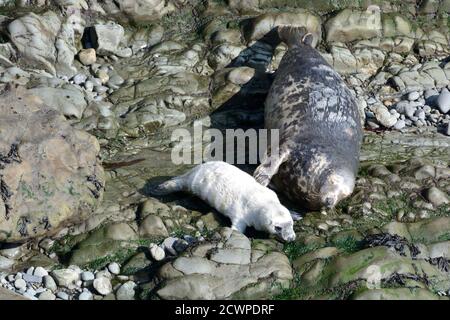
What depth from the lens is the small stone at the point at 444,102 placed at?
33.3 ft

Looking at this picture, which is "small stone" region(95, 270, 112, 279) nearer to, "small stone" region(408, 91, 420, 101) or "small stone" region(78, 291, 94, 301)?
"small stone" region(78, 291, 94, 301)

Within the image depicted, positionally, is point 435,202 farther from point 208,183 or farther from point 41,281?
point 41,281

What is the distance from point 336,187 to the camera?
8.20 m

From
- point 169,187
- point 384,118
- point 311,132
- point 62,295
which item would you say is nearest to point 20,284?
point 62,295

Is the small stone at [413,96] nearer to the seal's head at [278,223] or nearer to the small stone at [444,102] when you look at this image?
the small stone at [444,102]

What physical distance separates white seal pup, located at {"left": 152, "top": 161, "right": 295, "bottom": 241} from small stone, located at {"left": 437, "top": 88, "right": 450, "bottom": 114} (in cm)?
335

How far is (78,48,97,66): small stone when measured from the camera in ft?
34.7

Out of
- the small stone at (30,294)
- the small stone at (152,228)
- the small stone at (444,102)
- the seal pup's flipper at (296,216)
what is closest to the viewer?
the small stone at (30,294)

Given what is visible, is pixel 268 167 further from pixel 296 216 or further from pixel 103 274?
pixel 103 274

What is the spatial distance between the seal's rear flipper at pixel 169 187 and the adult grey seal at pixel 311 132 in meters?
0.83

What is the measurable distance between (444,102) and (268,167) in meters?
3.03

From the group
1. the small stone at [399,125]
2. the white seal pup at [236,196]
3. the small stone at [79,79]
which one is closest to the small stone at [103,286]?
the white seal pup at [236,196]
